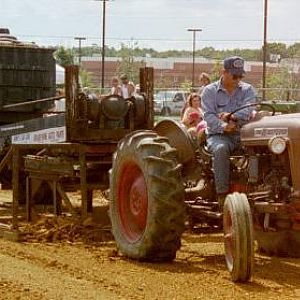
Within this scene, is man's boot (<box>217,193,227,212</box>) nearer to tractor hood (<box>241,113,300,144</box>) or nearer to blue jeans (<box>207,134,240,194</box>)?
blue jeans (<box>207,134,240,194</box>)

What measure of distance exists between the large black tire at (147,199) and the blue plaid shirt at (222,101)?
17.9 inches

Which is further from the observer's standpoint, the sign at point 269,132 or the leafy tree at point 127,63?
the leafy tree at point 127,63

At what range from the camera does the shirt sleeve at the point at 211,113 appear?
8141 mm

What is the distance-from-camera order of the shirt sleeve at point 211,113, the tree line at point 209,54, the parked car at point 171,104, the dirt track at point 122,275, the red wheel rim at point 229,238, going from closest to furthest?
the dirt track at point 122,275 < the red wheel rim at point 229,238 < the shirt sleeve at point 211,113 < the parked car at point 171,104 < the tree line at point 209,54

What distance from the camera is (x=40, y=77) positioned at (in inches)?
518

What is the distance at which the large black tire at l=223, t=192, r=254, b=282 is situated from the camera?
23.3 feet

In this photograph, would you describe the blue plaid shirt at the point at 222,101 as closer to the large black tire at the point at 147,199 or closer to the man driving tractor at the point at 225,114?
the man driving tractor at the point at 225,114

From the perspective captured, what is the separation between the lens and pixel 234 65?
8195 mm

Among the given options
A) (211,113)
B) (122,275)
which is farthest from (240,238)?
(211,113)

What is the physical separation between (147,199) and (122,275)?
97 centimetres

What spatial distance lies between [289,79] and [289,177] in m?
51.4

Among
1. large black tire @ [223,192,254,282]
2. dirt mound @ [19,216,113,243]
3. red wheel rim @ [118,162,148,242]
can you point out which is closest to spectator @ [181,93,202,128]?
dirt mound @ [19,216,113,243]

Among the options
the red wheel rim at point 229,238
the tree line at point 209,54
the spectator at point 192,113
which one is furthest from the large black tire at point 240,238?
the tree line at point 209,54

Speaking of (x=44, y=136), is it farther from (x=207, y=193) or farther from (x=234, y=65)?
(x=234, y=65)
